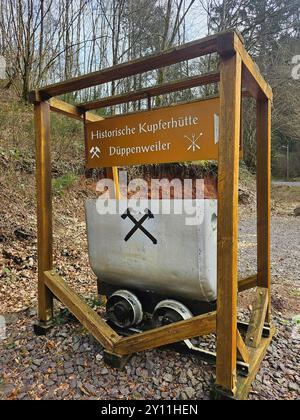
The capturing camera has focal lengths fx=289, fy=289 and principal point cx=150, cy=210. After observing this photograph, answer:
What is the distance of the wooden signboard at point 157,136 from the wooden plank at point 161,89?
0.67 feet

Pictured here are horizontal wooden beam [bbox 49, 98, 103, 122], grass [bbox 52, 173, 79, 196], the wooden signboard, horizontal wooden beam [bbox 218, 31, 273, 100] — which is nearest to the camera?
horizontal wooden beam [bbox 218, 31, 273, 100]

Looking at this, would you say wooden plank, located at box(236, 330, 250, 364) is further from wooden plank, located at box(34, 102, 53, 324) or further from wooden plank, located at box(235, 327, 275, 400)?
wooden plank, located at box(34, 102, 53, 324)

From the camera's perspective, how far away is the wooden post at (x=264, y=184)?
256 centimetres

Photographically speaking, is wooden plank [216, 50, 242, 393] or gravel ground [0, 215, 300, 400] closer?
wooden plank [216, 50, 242, 393]

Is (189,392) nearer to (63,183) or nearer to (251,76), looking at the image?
(251,76)

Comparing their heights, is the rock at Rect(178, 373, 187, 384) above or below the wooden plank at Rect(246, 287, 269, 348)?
below

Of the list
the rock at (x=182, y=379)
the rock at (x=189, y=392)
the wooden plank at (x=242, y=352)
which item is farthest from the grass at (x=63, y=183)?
the wooden plank at (x=242, y=352)

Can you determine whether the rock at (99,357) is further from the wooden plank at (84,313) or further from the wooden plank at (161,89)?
the wooden plank at (161,89)

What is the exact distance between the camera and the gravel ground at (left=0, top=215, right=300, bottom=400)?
203cm

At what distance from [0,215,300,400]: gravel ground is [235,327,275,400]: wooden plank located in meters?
0.07

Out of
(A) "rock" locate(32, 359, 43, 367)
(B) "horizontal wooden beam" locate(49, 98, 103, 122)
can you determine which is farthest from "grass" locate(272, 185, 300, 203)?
(A) "rock" locate(32, 359, 43, 367)

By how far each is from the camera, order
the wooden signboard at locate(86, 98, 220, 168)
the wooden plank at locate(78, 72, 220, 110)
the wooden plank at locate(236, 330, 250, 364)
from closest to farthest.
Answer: the wooden plank at locate(236, 330, 250, 364) → the wooden signboard at locate(86, 98, 220, 168) → the wooden plank at locate(78, 72, 220, 110)

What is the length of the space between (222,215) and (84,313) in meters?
1.47
